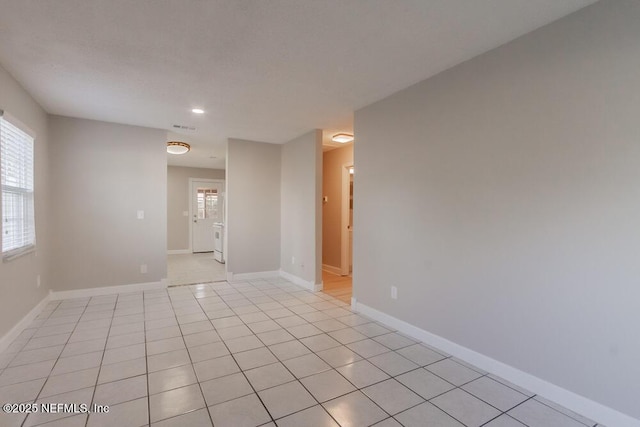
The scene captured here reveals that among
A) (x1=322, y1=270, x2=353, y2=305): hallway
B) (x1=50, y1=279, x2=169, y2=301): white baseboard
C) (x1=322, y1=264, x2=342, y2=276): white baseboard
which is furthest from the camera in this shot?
(x1=322, y1=264, x2=342, y2=276): white baseboard

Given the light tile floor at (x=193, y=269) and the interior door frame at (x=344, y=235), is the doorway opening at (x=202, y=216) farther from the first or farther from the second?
the interior door frame at (x=344, y=235)

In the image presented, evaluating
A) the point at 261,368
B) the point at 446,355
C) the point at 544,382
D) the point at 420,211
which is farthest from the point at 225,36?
the point at 544,382

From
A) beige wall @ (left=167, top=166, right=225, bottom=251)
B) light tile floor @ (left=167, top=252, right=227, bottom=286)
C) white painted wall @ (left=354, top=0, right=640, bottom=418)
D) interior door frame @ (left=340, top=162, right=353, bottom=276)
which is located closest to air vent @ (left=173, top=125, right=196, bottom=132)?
light tile floor @ (left=167, top=252, right=227, bottom=286)

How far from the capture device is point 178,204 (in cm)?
850

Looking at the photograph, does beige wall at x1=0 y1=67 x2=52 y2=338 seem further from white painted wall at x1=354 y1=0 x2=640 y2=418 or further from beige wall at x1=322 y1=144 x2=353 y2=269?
beige wall at x1=322 y1=144 x2=353 y2=269

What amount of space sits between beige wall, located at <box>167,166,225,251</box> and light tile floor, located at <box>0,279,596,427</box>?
16.4 ft

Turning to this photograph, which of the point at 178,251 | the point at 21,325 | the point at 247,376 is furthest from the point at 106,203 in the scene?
the point at 178,251

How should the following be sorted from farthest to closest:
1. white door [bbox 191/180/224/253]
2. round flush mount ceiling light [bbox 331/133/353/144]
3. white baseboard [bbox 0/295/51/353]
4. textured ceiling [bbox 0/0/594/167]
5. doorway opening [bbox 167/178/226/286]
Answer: white door [bbox 191/180/224/253] → doorway opening [bbox 167/178/226/286] → round flush mount ceiling light [bbox 331/133/353/144] → white baseboard [bbox 0/295/51/353] → textured ceiling [bbox 0/0/594/167]

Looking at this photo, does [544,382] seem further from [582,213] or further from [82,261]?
[82,261]

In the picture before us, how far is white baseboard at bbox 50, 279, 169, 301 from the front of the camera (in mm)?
4078

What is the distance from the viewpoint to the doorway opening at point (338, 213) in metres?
5.76

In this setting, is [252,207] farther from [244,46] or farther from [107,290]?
[244,46]

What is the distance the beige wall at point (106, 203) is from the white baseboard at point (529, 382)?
3.82m

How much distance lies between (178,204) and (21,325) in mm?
5766
